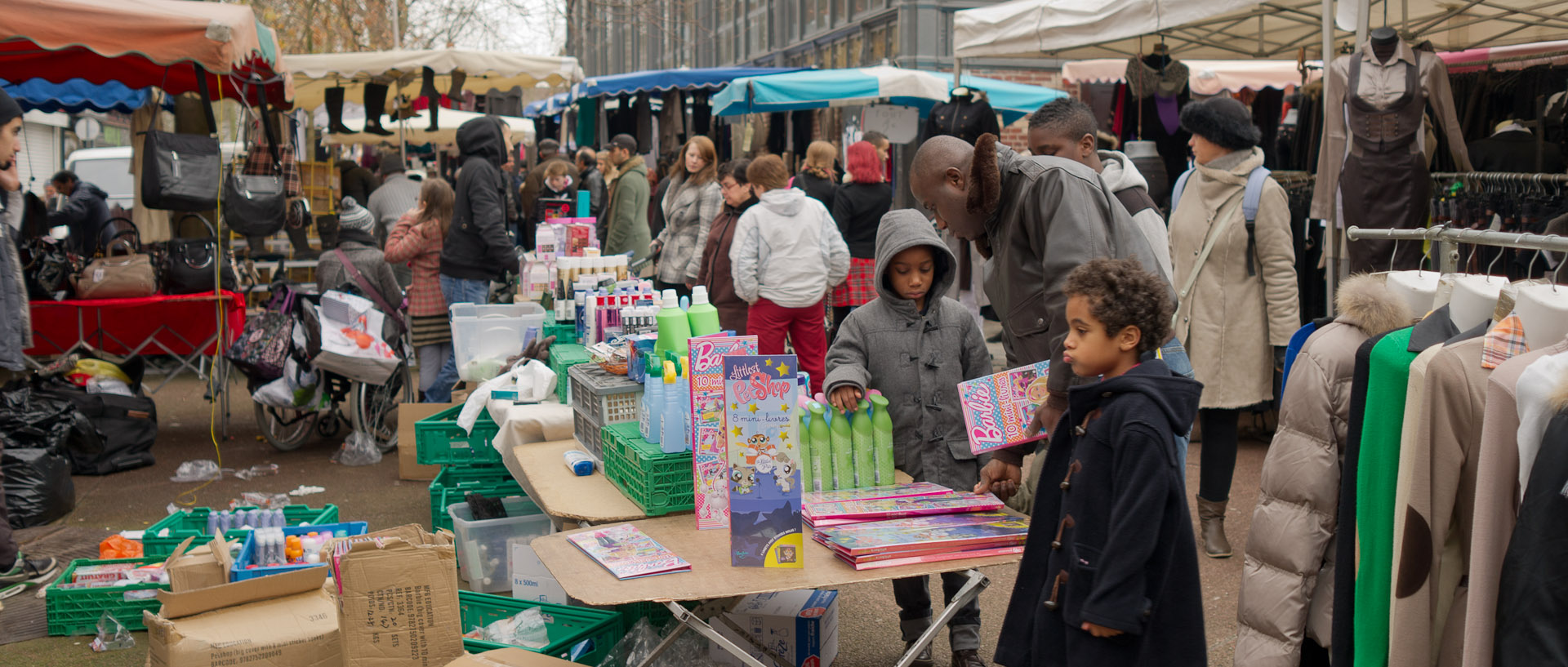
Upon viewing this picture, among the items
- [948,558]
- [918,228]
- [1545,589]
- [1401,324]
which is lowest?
[948,558]

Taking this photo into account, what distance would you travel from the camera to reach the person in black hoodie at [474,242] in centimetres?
778

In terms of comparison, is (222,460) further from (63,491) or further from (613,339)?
(613,339)

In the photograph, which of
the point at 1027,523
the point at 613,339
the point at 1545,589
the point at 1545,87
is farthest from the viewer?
the point at 1545,87

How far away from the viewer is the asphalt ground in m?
4.42

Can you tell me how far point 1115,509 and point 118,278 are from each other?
23.6ft

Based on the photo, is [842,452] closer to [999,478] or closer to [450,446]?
[999,478]

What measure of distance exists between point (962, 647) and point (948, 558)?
42.8 inches

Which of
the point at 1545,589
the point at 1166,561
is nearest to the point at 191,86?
the point at 1166,561

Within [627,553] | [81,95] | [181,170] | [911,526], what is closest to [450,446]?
[627,553]

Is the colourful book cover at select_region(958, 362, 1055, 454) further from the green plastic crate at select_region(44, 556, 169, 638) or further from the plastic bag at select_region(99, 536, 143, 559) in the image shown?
the plastic bag at select_region(99, 536, 143, 559)

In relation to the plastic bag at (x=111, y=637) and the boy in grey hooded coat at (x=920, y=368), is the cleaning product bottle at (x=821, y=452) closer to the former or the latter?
the boy in grey hooded coat at (x=920, y=368)

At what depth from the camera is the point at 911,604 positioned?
12.8 ft

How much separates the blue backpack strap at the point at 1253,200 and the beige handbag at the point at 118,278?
6.69 meters

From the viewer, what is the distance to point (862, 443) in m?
3.52
